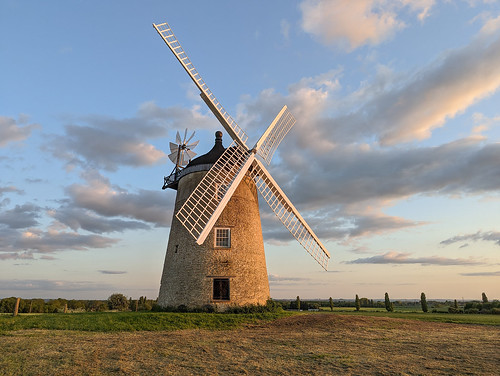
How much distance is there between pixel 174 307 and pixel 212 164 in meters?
9.20

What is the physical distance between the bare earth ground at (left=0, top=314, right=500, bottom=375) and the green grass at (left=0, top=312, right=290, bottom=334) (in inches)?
41.1

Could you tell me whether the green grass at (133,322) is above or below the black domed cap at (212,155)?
below

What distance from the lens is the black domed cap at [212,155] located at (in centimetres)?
2228

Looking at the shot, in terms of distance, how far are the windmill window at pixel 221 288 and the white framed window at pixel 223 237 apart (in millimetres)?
2092

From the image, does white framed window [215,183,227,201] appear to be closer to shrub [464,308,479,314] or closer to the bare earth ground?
the bare earth ground

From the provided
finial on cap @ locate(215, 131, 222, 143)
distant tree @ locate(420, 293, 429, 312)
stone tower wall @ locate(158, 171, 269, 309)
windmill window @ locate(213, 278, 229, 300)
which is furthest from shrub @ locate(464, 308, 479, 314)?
finial on cap @ locate(215, 131, 222, 143)

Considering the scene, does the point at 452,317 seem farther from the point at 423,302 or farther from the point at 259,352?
the point at 259,352

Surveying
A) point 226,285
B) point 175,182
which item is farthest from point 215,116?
point 226,285

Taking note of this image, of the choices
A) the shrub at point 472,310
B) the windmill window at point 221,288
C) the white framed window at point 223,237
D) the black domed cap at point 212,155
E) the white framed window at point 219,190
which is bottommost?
the shrub at point 472,310

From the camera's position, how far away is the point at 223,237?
68.3 ft

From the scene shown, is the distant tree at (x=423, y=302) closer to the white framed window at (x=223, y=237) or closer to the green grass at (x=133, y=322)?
the green grass at (x=133, y=322)

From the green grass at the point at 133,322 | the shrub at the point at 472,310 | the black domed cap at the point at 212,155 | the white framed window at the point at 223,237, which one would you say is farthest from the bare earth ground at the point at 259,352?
the shrub at the point at 472,310

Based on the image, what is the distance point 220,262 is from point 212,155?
24.0 feet

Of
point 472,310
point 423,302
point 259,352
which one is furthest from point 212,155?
point 472,310
